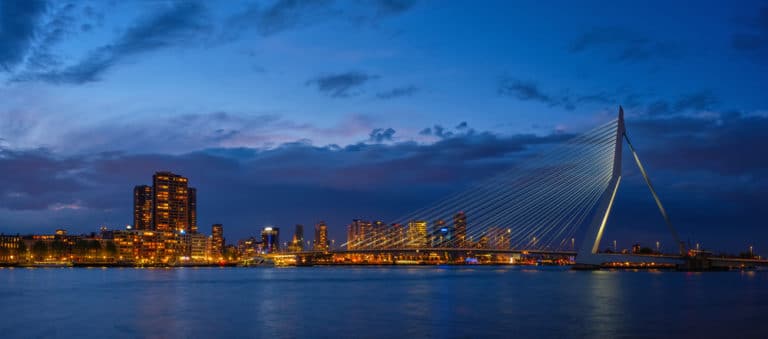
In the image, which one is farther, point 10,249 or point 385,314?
point 10,249

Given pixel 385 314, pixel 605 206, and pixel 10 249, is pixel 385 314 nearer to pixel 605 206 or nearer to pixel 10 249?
pixel 605 206

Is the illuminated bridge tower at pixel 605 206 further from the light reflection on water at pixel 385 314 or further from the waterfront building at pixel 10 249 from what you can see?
the waterfront building at pixel 10 249

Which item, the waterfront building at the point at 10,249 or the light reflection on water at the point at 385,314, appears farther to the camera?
the waterfront building at the point at 10,249

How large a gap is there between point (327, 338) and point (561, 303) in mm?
15788

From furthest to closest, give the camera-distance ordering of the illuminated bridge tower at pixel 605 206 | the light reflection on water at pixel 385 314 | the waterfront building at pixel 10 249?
the waterfront building at pixel 10 249 → the illuminated bridge tower at pixel 605 206 → the light reflection on water at pixel 385 314

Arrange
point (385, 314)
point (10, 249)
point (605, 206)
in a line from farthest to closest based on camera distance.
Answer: point (10, 249) → point (605, 206) → point (385, 314)

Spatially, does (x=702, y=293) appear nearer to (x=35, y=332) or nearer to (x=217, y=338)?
(x=217, y=338)

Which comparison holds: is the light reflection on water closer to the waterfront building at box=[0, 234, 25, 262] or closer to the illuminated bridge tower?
the illuminated bridge tower

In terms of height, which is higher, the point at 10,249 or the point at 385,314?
the point at 10,249

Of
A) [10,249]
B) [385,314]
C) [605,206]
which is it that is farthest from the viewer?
[10,249]

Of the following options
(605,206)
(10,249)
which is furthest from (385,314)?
(10,249)

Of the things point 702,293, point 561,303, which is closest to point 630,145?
point 702,293

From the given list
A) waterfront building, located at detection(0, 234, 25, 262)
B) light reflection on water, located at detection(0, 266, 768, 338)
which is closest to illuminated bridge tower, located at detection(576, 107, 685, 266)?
light reflection on water, located at detection(0, 266, 768, 338)

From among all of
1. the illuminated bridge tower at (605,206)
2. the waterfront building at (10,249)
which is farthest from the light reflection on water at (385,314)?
the waterfront building at (10,249)
